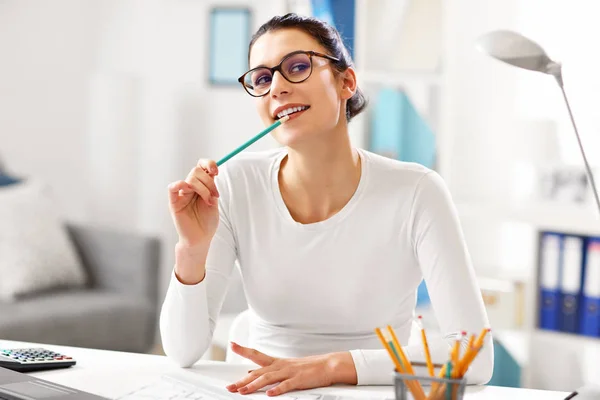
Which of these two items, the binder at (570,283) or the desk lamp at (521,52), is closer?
the desk lamp at (521,52)

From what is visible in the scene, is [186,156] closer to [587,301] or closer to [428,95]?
[428,95]

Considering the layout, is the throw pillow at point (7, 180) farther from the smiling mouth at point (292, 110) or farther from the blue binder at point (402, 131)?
the smiling mouth at point (292, 110)

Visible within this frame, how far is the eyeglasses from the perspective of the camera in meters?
1.46

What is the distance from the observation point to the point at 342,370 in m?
1.26

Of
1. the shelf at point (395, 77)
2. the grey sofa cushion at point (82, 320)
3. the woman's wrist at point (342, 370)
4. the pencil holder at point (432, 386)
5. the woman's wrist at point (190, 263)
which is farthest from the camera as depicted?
the shelf at point (395, 77)

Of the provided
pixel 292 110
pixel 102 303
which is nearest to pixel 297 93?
pixel 292 110

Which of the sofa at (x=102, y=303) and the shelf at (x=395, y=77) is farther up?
the shelf at (x=395, y=77)

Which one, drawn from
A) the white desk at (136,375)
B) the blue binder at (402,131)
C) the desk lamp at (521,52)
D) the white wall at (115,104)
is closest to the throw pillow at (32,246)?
the white wall at (115,104)

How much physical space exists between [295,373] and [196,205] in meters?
0.36

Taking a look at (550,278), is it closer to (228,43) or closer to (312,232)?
(312,232)

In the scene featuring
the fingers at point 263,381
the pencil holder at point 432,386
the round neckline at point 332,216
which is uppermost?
the round neckline at point 332,216

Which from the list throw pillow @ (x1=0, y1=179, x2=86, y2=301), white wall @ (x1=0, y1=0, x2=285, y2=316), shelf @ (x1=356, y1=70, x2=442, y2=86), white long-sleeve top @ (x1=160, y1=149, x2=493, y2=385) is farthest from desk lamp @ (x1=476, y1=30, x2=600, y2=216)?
white wall @ (x1=0, y1=0, x2=285, y2=316)

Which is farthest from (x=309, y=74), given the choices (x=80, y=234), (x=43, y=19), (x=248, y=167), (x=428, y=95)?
(x=43, y=19)

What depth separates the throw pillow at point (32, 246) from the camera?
288cm
